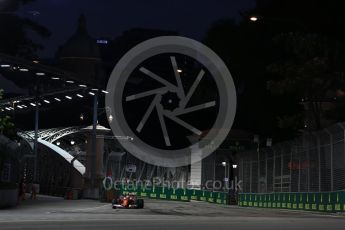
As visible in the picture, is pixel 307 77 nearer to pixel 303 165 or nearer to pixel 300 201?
pixel 303 165

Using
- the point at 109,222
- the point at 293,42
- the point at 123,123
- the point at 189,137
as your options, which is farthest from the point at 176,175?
the point at 109,222

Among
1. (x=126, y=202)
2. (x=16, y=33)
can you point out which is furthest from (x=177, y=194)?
(x=126, y=202)

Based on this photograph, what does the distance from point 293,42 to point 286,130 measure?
2113cm

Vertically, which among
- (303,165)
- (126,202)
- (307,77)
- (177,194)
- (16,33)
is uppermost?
(16,33)

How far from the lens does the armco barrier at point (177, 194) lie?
63.1m

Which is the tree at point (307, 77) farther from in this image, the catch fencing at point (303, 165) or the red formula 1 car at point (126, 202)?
the red formula 1 car at point (126, 202)

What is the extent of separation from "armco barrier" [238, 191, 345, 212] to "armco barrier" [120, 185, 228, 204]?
692 centimetres

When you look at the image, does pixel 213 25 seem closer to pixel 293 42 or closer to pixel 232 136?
pixel 232 136

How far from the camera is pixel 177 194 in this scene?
67562mm

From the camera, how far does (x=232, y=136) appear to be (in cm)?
7144

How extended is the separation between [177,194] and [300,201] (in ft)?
90.4

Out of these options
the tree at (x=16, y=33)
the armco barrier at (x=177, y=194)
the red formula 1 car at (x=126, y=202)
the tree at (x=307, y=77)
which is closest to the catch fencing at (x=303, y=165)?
the tree at (x=307, y=77)

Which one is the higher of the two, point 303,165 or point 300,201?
point 303,165

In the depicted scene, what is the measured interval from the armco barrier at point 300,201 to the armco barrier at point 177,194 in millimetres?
6917
